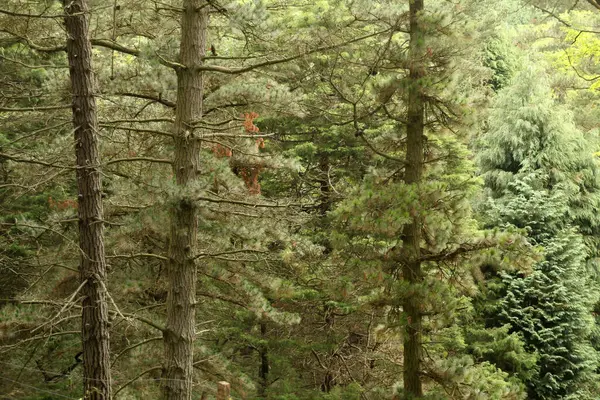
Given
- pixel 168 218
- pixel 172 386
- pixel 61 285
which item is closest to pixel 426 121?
pixel 168 218

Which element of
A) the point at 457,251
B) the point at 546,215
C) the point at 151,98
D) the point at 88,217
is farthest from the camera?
the point at 546,215

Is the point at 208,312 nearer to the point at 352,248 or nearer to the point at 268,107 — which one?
the point at 352,248

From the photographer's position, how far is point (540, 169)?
13695 millimetres

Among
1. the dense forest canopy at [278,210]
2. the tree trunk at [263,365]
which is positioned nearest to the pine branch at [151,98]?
the dense forest canopy at [278,210]

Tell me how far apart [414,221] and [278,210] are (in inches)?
87.2

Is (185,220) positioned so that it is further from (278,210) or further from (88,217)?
(278,210)

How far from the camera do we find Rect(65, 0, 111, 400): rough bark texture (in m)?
5.88

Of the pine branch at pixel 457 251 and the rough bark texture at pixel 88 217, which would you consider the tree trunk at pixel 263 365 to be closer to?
the pine branch at pixel 457 251

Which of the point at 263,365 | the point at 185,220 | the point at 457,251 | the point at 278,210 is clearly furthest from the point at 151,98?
the point at 263,365

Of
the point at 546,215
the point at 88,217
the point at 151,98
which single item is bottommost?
Answer: the point at 88,217

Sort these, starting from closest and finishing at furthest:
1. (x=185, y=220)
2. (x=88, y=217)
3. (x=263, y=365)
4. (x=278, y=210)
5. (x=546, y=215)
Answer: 1. (x=88, y=217)
2. (x=185, y=220)
3. (x=278, y=210)
4. (x=263, y=365)
5. (x=546, y=215)

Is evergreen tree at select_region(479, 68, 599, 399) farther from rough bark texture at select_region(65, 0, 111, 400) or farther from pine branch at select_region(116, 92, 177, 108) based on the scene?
rough bark texture at select_region(65, 0, 111, 400)

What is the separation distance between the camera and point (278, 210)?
9250 mm

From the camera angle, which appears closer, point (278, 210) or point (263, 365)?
point (278, 210)
